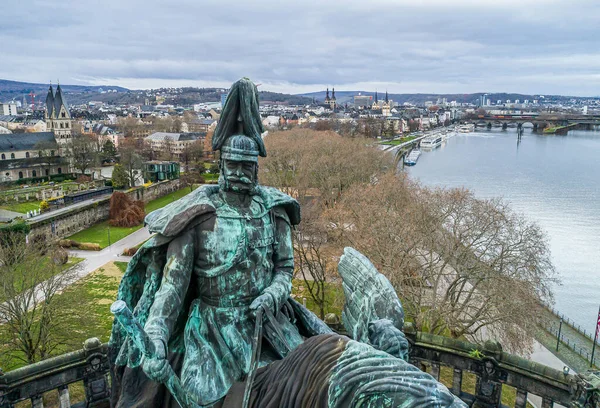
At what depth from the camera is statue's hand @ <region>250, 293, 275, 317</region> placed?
232 inches

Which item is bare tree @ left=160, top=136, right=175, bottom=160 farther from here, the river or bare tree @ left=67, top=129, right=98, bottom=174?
the river

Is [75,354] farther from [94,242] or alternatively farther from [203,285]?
[94,242]

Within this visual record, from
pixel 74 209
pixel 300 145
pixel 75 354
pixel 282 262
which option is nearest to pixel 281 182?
pixel 300 145

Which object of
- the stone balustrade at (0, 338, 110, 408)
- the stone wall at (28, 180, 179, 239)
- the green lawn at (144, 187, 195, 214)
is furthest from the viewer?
the green lawn at (144, 187, 195, 214)

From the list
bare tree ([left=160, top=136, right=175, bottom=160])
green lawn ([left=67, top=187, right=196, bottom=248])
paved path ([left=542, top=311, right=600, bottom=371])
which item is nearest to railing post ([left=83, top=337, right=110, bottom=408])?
paved path ([left=542, top=311, right=600, bottom=371])

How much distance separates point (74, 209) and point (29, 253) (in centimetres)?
1985

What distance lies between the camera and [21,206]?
171 feet

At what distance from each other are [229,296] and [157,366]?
1.46 meters

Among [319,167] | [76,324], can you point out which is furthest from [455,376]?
[319,167]

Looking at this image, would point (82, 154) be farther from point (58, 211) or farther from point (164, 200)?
point (58, 211)

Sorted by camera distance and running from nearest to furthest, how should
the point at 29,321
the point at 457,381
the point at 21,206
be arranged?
1. the point at 457,381
2. the point at 29,321
3. the point at 21,206

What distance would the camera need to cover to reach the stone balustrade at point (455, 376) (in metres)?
9.78

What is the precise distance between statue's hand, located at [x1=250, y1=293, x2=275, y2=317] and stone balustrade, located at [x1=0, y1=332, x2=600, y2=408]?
606 centimetres

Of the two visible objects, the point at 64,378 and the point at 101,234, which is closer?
the point at 64,378
